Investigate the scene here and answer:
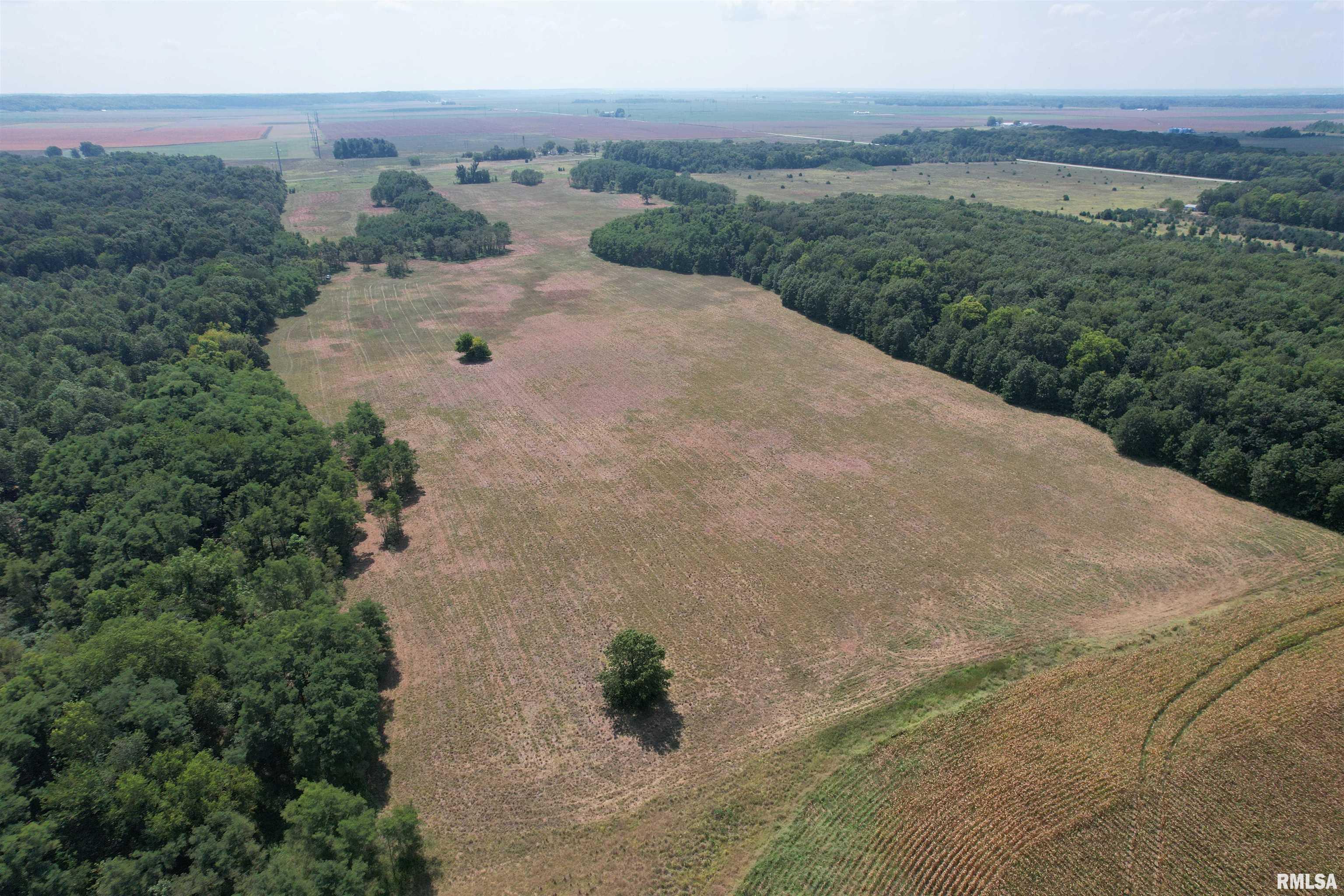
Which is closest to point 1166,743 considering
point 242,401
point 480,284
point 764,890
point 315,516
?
point 764,890

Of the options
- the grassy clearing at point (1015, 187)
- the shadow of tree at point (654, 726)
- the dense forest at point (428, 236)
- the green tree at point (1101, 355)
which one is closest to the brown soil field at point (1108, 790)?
the shadow of tree at point (654, 726)

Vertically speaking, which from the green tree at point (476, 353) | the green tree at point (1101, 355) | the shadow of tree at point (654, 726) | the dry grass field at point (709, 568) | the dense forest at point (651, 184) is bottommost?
the shadow of tree at point (654, 726)

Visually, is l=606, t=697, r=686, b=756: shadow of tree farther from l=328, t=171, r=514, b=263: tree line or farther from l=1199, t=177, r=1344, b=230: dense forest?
l=1199, t=177, r=1344, b=230: dense forest

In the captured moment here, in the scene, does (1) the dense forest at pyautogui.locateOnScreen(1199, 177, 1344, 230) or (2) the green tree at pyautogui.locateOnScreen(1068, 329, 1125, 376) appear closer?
(2) the green tree at pyautogui.locateOnScreen(1068, 329, 1125, 376)

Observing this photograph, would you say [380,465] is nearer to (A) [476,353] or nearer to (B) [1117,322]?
(A) [476,353]

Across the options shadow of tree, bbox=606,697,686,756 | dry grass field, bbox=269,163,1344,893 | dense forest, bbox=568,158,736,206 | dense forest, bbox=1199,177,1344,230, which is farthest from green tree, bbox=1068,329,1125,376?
dense forest, bbox=568,158,736,206

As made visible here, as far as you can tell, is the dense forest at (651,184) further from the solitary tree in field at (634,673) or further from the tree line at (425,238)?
the solitary tree in field at (634,673)
